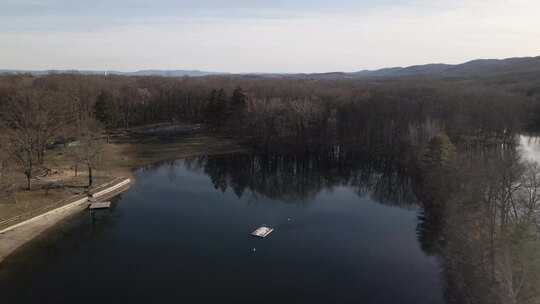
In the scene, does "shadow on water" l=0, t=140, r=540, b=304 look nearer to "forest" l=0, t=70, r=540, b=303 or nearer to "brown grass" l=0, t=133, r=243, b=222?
"forest" l=0, t=70, r=540, b=303

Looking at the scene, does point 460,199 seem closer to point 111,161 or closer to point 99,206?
point 99,206

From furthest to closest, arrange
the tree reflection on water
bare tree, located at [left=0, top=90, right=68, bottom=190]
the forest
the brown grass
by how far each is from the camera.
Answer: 1. bare tree, located at [left=0, top=90, right=68, bottom=190]
2. the brown grass
3. the forest
4. the tree reflection on water

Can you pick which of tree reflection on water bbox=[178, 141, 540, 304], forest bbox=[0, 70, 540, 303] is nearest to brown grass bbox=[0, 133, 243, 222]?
forest bbox=[0, 70, 540, 303]

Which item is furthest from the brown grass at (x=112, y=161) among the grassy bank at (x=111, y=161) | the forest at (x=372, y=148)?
the forest at (x=372, y=148)

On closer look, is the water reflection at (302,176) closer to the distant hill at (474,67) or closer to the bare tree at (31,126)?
the bare tree at (31,126)

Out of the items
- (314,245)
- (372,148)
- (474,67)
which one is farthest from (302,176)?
(474,67)
